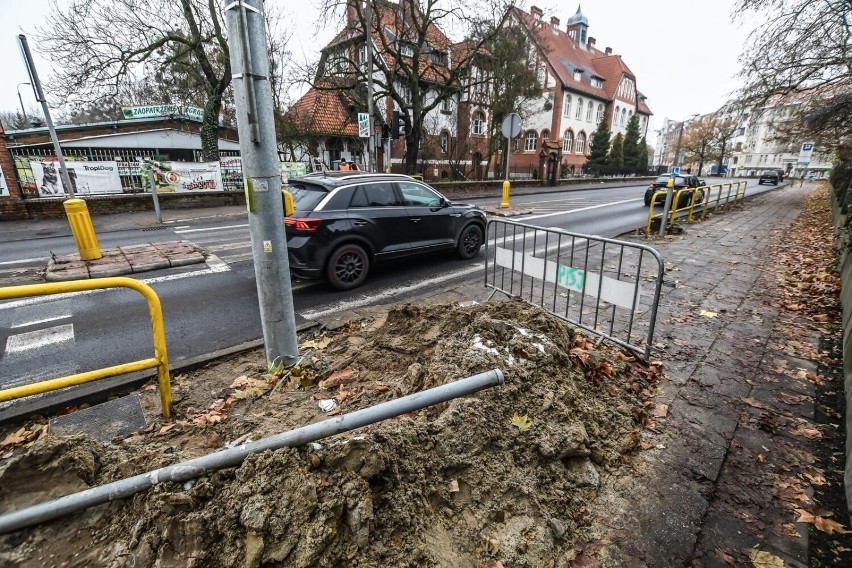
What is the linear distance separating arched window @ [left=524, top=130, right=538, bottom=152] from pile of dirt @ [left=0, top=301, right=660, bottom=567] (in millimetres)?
52287

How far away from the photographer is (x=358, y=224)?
6496 millimetres

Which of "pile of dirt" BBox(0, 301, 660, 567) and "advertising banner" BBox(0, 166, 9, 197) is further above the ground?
"advertising banner" BBox(0, 166, 9, 197)

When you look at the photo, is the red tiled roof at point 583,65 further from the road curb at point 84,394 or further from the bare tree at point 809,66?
the road curb at point 84,394

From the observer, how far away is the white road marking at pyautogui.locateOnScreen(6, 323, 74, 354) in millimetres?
4484

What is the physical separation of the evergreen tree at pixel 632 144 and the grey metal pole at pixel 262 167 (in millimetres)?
63027

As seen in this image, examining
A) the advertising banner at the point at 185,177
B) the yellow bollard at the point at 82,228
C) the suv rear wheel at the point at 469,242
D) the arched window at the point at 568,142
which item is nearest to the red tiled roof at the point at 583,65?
the arched window at the point at 568,142

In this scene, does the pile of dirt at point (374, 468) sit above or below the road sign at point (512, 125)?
below

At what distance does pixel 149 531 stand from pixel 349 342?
2.71 m

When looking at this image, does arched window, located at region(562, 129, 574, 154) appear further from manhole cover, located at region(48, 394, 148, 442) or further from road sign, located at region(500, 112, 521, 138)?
manhole cover, located at region(48, 394, 148, 442)

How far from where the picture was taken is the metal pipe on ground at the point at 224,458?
1625 millimetres

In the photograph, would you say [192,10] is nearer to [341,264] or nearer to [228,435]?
[341,264]

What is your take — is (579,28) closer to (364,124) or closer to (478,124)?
(478,124)

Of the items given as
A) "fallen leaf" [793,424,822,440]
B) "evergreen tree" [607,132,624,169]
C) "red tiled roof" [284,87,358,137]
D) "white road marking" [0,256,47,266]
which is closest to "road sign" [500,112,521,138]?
"fallen leaf" [793,424,822,440]

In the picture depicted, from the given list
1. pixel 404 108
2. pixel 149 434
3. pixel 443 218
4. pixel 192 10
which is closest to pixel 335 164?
pixel 404 108
